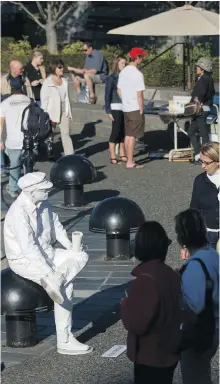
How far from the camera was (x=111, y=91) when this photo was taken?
674 inches

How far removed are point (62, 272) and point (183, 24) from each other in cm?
1231

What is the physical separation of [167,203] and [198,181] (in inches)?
222

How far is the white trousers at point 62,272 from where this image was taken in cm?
830

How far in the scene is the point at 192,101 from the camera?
17.5 metres

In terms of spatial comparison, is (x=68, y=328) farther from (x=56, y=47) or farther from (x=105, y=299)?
(x=56, y=47)

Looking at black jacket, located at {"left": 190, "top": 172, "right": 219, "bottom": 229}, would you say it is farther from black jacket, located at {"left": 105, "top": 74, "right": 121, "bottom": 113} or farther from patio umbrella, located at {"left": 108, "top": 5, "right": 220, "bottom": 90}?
patio umbrella, located at {"left": 108, "top": 5, "right": 220, "bottom": 90}

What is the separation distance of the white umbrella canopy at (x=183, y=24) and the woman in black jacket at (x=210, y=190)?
35.7 ft

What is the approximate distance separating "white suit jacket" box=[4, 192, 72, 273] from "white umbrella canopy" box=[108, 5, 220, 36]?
456 inches

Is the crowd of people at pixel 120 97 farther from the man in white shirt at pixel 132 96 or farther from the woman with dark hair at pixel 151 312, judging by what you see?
the woman with dark hair at pixel 151 312

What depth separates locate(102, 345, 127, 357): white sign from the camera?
27.1 ft

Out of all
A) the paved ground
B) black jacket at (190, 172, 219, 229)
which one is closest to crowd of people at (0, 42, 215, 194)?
the paved ground

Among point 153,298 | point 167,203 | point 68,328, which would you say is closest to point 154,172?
point 167,203

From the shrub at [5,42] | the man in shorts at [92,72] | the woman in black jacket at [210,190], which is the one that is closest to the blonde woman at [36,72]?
the man in shorts at [92,72]

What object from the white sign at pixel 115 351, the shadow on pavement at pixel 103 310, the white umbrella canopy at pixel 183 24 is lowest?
the shadow on pavement at pixel 103 310
